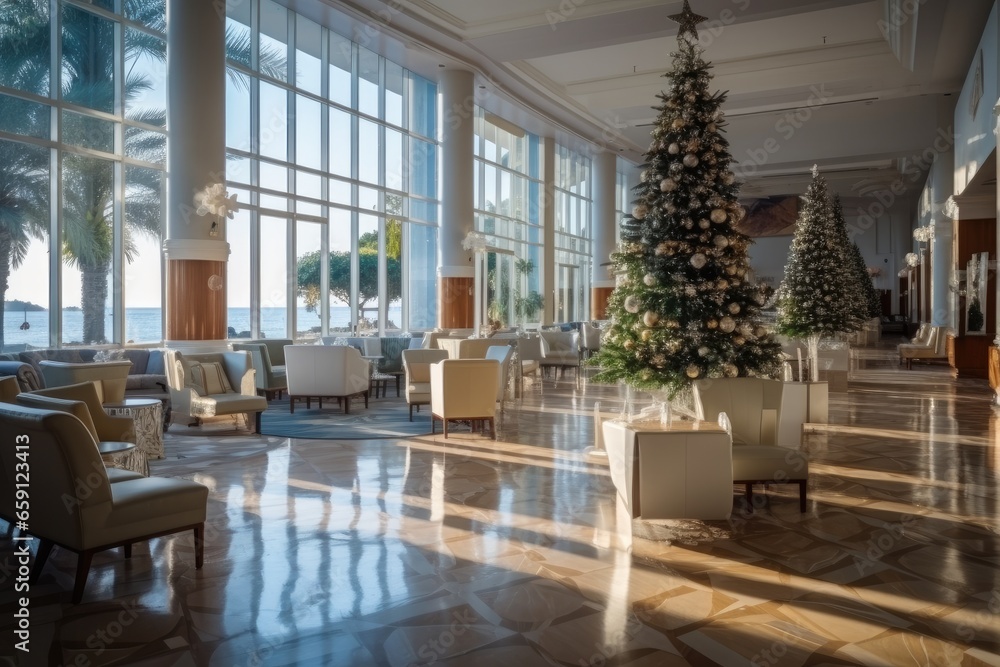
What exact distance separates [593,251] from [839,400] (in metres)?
12.9

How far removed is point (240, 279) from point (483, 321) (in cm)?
688

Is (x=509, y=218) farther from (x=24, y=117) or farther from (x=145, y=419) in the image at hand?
(x=145, y=419)

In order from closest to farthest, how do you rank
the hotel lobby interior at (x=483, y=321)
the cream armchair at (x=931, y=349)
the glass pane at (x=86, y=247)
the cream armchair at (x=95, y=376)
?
1. the hotel lobby interior at (x=483, y=321)
2. the cream armchair at (x=95, y=376)
3. the glass pane at (x=86, y=247)
4. the cream armchair at (x=931, y=349)

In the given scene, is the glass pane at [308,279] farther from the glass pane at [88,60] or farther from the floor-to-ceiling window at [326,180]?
the glass pane at [88,60]

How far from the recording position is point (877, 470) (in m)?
6.41

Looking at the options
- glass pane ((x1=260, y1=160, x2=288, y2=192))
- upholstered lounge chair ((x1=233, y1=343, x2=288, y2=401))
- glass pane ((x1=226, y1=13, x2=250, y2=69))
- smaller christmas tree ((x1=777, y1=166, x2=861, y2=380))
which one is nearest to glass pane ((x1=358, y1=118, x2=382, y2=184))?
glass pane ((x1=260, y1=160, x2=288, y2=192))

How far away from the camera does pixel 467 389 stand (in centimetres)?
806

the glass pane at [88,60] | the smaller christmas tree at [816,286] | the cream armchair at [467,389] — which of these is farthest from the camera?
the smaller christmas tree at [816,286]

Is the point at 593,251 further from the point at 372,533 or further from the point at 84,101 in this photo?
the point at 372,533

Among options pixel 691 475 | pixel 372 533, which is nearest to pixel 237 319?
pixel 372 533

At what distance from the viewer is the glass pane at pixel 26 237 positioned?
875 cm

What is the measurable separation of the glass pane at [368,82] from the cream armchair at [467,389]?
26.1 ft

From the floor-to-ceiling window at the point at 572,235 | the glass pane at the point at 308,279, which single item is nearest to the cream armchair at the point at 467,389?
the glass pane at the point at 308,279

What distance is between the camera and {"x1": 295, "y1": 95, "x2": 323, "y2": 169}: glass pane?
508 inches
